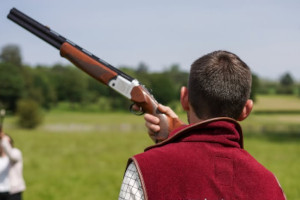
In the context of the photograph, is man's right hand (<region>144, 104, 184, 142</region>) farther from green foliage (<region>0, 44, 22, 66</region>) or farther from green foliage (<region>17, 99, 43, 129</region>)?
green foliage (<region>0, 44, 22, 66</region>)

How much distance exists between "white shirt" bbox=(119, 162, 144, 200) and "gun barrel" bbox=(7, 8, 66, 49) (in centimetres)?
277

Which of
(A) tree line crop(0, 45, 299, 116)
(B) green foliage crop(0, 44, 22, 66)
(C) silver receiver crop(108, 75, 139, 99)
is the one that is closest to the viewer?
(C) silver receiver crop(108, 75, 139, 99)

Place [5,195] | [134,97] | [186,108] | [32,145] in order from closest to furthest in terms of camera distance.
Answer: [186,108] < [134,97] < [5,195] < [32,145]

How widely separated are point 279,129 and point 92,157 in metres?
40.9

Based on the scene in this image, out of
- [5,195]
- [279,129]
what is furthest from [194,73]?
[279,129]

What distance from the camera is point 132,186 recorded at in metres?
2.40

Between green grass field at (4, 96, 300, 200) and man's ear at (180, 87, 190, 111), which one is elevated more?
man's ear at (180, 87, 190, 111)

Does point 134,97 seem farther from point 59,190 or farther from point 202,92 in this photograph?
point 59,190

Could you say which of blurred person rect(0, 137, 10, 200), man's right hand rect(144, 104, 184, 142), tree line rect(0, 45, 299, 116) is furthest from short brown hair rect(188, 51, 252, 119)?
tree line rect(0, 45, 299, 116)

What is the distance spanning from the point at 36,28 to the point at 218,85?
3.00 m

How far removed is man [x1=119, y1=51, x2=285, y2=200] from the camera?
7.93ft

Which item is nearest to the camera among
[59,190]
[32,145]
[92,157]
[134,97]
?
[134,97]

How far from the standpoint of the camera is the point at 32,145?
1676 inches

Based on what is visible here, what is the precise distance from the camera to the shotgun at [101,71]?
3724mm
